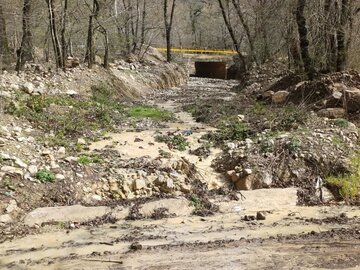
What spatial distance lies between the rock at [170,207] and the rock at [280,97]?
6313 millimetres

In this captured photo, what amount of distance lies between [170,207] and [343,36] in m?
7.91

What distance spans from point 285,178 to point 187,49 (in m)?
32.4

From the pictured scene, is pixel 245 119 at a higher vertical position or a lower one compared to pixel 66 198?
higher

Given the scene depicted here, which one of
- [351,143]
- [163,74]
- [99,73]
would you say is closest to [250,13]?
[163,74]

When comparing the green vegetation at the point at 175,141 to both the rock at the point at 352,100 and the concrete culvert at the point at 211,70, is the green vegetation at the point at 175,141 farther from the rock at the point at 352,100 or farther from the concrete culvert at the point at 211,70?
the concrete culvert at the point at 211,70

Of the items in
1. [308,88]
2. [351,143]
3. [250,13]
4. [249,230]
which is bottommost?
[249,230]

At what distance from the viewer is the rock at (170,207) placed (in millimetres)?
6520

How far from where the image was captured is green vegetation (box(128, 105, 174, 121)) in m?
11.9

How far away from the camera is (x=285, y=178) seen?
7660 millimetres

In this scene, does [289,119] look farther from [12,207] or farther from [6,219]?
[6,219]

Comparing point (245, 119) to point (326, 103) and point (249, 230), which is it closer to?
point (326, 103)

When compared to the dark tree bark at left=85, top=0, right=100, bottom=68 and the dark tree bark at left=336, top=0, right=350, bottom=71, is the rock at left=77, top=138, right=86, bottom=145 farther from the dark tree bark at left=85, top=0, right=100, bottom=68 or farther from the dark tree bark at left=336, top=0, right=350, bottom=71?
the dark tree bark at left=336, top=0, right=350, bottom=71

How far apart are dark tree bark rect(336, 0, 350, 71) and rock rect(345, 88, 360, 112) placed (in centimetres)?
217

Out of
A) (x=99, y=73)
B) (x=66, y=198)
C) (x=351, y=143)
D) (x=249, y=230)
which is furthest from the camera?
(x=99, y=73)
